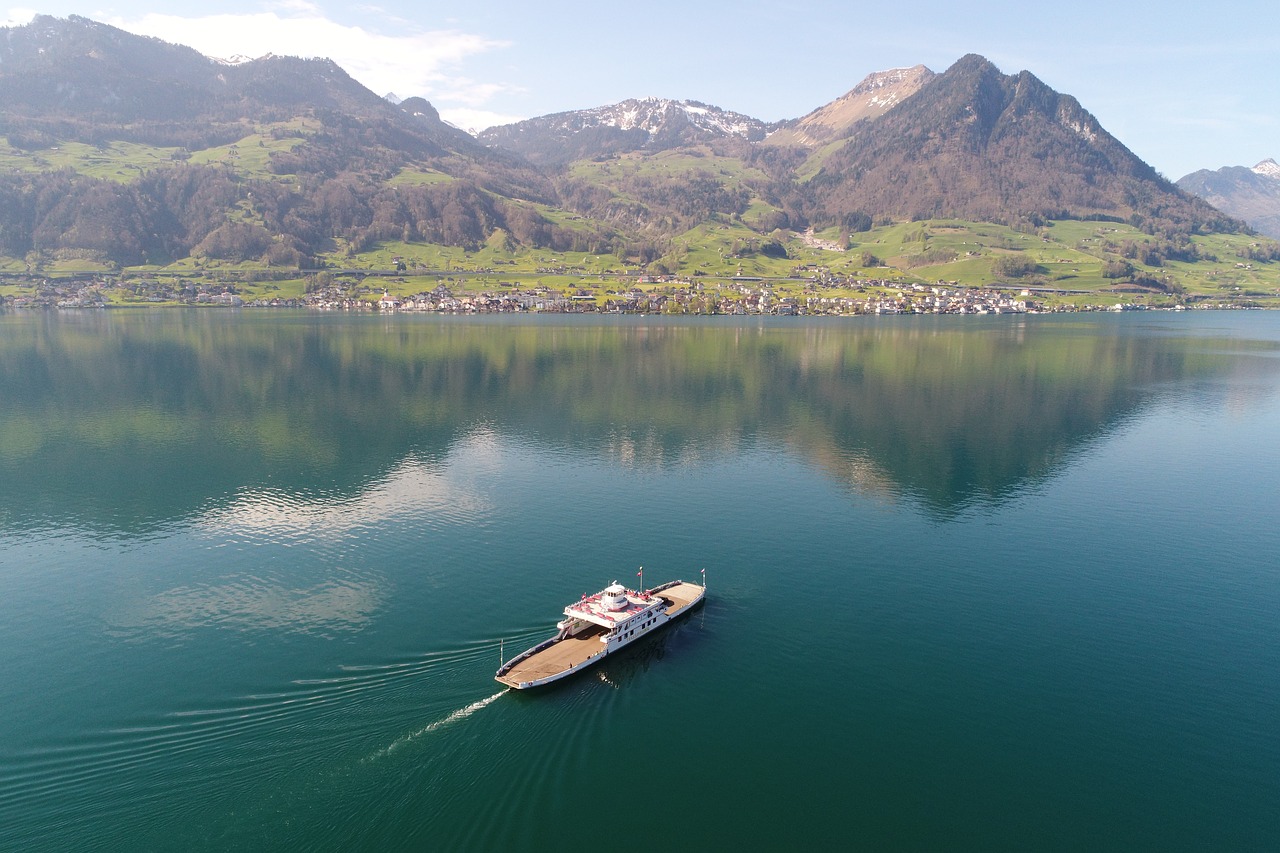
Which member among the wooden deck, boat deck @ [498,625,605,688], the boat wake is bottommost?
the boat wake

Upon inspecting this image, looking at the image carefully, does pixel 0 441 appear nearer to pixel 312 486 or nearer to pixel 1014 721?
pixel 312 486

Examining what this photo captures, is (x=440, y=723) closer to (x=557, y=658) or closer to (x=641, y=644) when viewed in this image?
(x=557, y=658)

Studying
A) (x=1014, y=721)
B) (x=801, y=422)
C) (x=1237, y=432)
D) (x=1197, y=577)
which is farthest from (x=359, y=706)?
(x=1237, y=432)

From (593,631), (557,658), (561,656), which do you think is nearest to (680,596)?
(593,631)

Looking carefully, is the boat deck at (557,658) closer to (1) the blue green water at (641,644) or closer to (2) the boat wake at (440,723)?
(2) the boat wake at (440,723)

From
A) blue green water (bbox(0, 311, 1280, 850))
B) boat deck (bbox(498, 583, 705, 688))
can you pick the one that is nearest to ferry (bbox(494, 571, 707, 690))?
boat deck (bbox(498, 583, 705, 688))

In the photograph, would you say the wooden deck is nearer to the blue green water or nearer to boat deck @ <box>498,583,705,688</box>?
boat deck @ <box>498,583,705,688</box>
